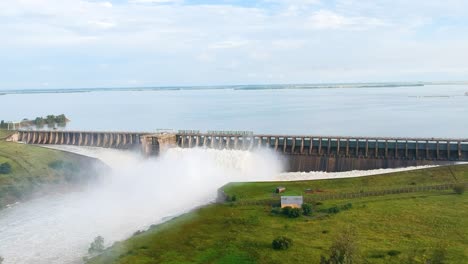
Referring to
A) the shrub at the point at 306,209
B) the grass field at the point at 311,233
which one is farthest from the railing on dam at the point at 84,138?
the shrub at the point at 306,209

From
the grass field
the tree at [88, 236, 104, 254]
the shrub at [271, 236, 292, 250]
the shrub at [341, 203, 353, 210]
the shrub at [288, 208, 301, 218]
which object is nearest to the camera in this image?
the grass field

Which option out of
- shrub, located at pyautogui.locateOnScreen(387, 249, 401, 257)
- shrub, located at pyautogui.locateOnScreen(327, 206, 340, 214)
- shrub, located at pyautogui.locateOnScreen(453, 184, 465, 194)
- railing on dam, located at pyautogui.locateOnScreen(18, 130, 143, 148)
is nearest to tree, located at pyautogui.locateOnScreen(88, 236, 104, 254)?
shrub, located at pyautogui.locateOnScreen(327, 206, 340, 214)

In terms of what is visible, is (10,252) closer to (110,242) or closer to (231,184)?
(110,242)

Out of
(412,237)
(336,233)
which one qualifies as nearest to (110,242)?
(336,233)

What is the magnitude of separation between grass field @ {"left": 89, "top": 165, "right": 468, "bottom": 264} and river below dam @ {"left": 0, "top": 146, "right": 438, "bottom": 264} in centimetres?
698

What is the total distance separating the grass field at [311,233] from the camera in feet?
147

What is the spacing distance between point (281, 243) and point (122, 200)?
37330 millimetres

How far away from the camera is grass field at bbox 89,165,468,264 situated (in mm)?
44938

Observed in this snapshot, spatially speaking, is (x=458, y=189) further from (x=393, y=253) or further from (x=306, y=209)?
(x=393, y=253)

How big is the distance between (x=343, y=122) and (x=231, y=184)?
4126 inches

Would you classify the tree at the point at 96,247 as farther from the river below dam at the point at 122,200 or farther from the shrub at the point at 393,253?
the shrub at the point at 393,253

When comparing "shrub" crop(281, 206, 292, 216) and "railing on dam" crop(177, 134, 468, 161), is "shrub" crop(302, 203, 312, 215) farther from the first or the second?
"railing on dam" crop(177, 134, 468, 161)

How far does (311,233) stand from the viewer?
50.8 m

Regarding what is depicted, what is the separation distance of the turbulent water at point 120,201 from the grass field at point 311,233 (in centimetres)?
710
